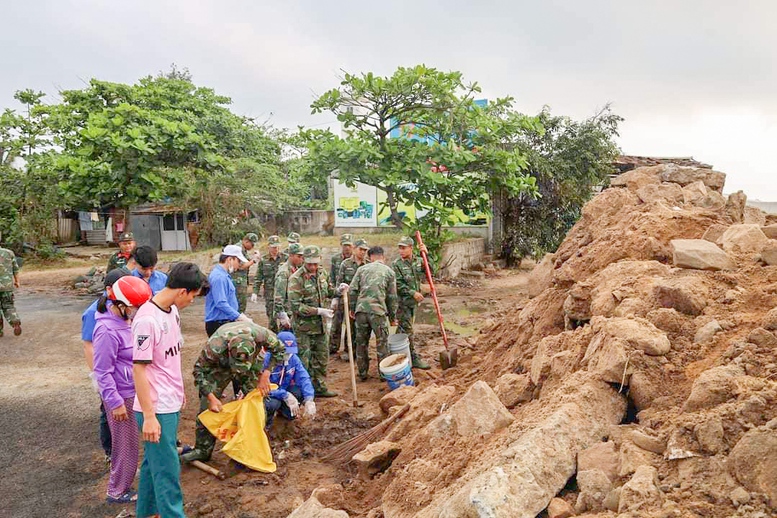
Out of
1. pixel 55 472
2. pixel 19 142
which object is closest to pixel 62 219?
pixel 19 142

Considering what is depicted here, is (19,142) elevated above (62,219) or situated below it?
above

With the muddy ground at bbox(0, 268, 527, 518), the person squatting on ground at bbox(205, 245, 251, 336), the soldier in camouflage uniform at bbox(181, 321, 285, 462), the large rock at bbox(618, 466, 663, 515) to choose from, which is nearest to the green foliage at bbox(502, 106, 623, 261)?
the muddy ground at bbox(0, 268, 527, 518)

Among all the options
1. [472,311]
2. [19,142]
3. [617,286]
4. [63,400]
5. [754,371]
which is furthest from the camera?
[19,142]

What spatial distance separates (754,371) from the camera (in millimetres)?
2779

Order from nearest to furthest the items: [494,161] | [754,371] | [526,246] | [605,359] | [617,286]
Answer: [754,371] → [605,359] → [617,286] → [494,161] → [526,246]

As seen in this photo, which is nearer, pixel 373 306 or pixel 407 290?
pixel 373 306

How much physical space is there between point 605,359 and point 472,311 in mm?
8122

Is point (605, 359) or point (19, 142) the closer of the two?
point (605, 359)

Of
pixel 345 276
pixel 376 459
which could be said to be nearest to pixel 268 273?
pixel 345 276

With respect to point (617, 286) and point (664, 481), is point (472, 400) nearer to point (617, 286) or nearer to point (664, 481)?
point (664, 481)

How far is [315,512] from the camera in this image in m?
3.38

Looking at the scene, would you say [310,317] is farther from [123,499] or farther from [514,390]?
[514,390]

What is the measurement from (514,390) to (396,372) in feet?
7.45

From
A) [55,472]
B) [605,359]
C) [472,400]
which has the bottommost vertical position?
[55,472]
